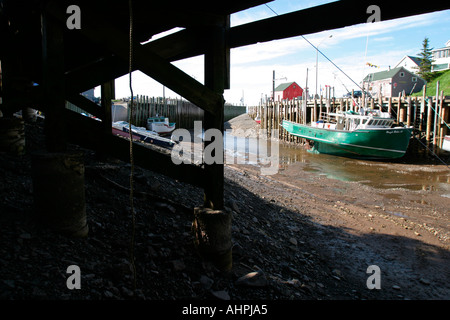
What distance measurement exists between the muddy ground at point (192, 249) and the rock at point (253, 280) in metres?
0.01

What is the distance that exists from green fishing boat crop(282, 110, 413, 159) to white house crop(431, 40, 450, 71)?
46.1 meters

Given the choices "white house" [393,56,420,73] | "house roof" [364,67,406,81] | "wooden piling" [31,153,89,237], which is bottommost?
"wooden piling" [31,153,89,237]

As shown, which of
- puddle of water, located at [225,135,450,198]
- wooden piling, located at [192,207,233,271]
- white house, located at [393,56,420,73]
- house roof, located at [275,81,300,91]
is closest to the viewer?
wooden piling, located at [192,207,233,271]

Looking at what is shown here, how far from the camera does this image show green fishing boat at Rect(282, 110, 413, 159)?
1973 cm

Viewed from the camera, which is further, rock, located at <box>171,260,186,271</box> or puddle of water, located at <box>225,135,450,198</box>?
puddle of water, located at <box>225,135,450,198</box>

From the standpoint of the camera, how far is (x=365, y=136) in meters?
20.2

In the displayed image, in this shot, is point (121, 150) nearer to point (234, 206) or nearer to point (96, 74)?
point (96, 74)

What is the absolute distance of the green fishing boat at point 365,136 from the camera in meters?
19.7

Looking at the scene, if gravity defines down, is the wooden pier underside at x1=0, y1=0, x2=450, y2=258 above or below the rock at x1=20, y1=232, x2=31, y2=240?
above

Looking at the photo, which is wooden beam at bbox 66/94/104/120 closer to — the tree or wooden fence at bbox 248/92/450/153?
wooden fence at bbox 248/92/450/153

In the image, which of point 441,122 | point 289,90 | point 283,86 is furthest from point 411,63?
point 441,122

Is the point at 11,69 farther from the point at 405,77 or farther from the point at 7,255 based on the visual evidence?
the point at 405,77

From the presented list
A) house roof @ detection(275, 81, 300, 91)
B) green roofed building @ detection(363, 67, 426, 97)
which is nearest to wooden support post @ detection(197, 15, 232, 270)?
green roofed building @ detection(363, 67, 426, 97)

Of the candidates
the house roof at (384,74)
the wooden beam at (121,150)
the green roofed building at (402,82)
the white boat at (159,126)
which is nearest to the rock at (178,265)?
the wooden beam at (121,150)
